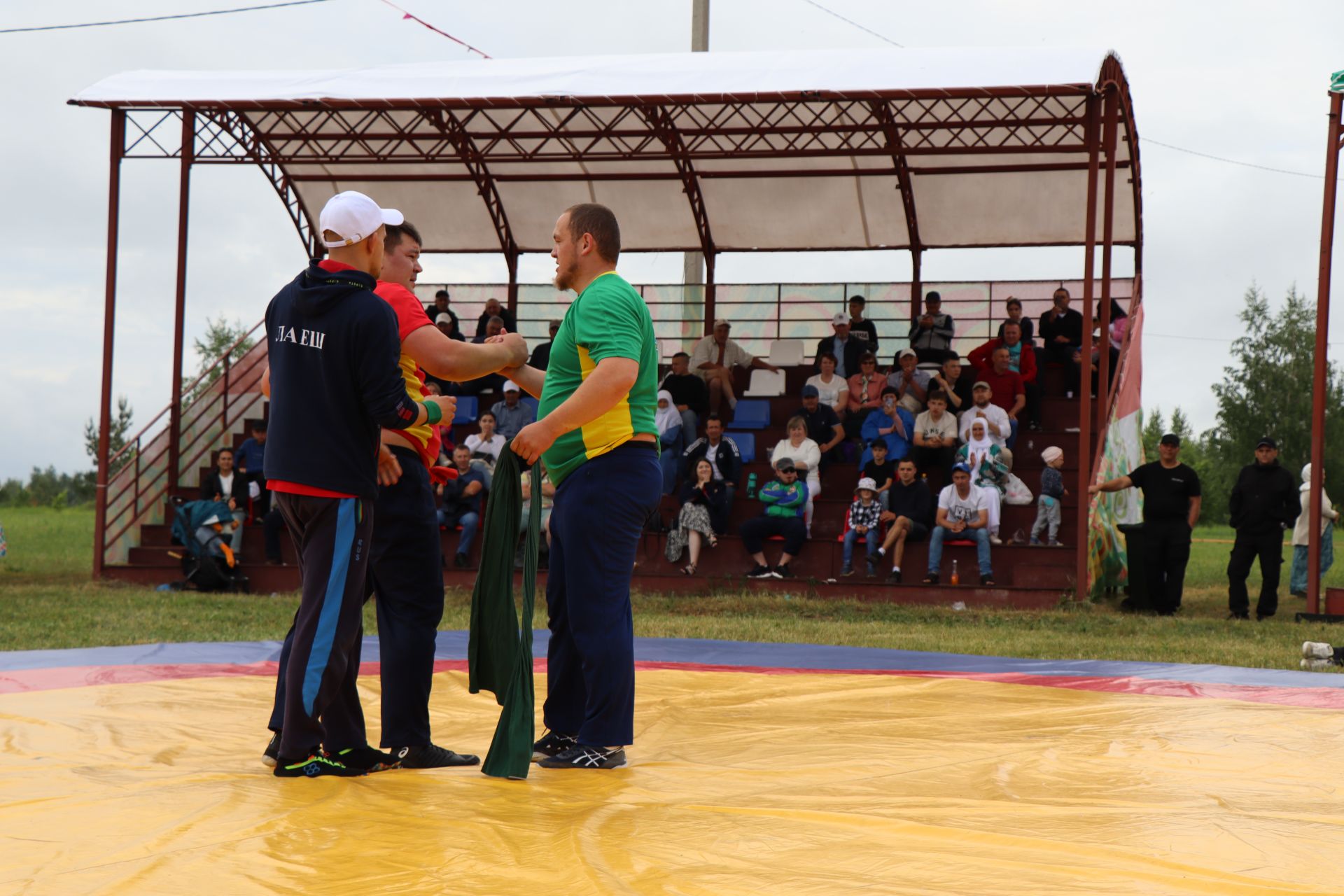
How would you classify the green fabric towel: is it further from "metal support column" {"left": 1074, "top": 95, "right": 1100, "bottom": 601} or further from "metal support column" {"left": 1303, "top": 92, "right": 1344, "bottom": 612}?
"metal support column" {"left": 1303, "top": 92, "right": 1344, "bottom": 612}

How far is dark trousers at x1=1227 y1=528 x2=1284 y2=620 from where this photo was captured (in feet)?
36.9

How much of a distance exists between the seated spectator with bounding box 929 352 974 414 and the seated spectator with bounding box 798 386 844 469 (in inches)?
A: 41.1

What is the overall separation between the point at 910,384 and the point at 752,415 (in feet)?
5.93

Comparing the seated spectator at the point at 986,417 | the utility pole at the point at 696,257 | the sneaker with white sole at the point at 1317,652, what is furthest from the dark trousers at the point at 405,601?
the utility pole at the point at 696,257

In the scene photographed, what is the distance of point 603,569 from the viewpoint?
367 centimetres

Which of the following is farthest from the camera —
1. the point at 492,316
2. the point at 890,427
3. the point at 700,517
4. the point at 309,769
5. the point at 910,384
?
the point at 492,316

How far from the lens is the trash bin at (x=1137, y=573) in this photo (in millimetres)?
11211

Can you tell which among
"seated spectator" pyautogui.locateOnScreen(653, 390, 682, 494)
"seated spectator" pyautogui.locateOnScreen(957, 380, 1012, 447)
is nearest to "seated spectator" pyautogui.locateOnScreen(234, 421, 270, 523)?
"seated spectator" pyautogui.locateOnScreen(653, 390, 682, 494)

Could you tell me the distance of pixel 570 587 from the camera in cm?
368

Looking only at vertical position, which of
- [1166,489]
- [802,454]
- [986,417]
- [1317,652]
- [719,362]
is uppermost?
[719,362]

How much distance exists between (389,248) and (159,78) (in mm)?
10285

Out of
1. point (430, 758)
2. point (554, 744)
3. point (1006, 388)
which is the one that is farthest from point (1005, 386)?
point (430, 758)

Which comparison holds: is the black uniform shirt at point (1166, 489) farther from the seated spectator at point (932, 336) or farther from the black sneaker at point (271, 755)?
the black sneaker at point (271, 755)

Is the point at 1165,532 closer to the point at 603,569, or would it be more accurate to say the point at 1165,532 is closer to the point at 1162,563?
Answer: the point at 1162,563
